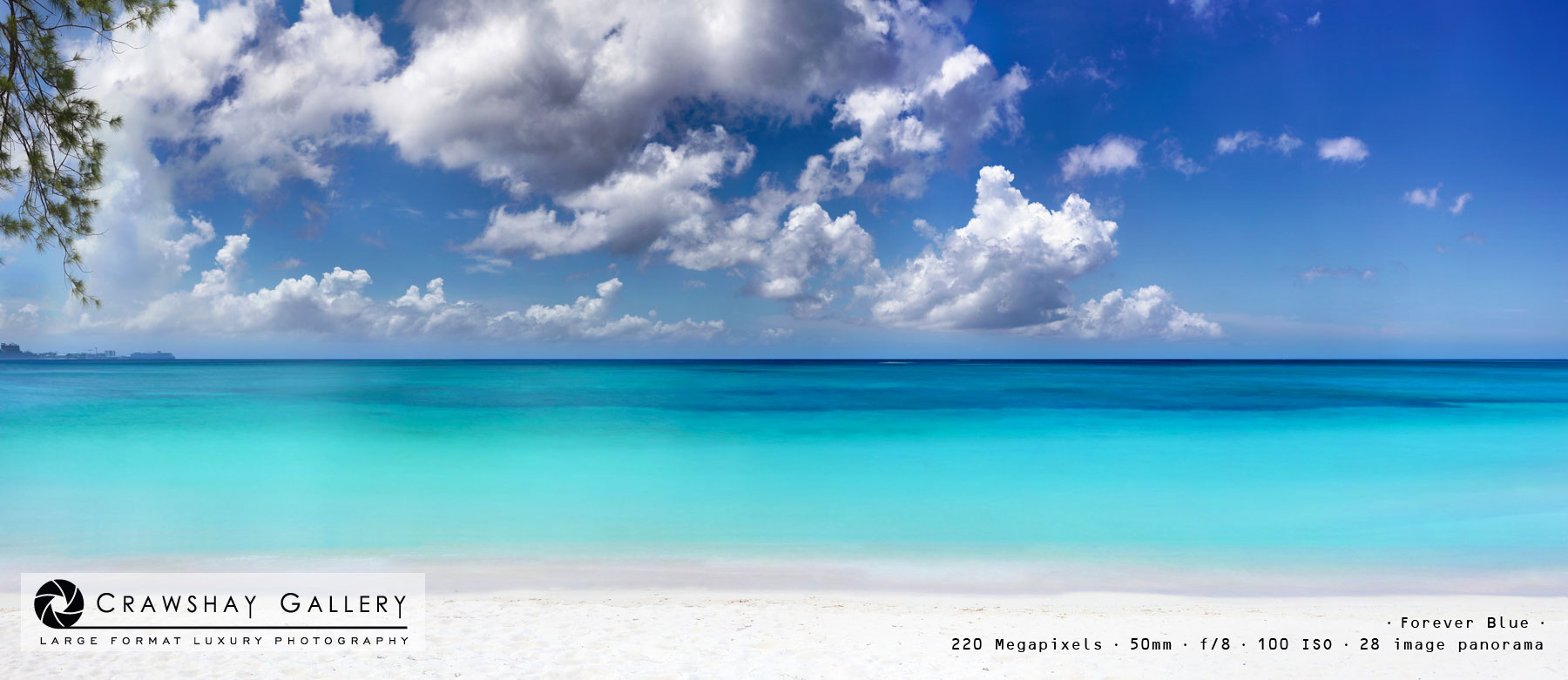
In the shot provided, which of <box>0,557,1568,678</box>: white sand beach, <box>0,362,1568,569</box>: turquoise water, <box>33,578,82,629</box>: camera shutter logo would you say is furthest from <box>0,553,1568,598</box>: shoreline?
<box>33,578,82,629</box>: camera shutter logo

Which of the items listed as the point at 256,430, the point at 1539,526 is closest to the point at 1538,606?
the point at 1539,526

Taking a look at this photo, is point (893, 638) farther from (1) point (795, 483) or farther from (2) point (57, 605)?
(1) point (795, 483)

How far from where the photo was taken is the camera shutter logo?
193 inches

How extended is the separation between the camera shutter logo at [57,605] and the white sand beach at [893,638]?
0.17 meters

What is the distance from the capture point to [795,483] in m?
11.3

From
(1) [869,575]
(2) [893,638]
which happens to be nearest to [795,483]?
(1) [869,575]

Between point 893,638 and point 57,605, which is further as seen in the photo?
point 57,605

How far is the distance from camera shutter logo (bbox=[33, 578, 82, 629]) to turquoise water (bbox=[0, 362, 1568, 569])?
1.64 meters

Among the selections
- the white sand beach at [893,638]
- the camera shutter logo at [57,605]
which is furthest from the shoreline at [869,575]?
the camera shutter logo at [57,605]

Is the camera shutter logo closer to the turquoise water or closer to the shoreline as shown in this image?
the shoreline

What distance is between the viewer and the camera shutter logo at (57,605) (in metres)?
4.90

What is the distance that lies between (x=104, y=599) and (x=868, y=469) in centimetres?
956

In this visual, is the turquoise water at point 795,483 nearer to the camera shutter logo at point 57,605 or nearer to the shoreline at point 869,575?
the shoreline at point 869,575

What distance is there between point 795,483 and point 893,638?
654 centimetres
